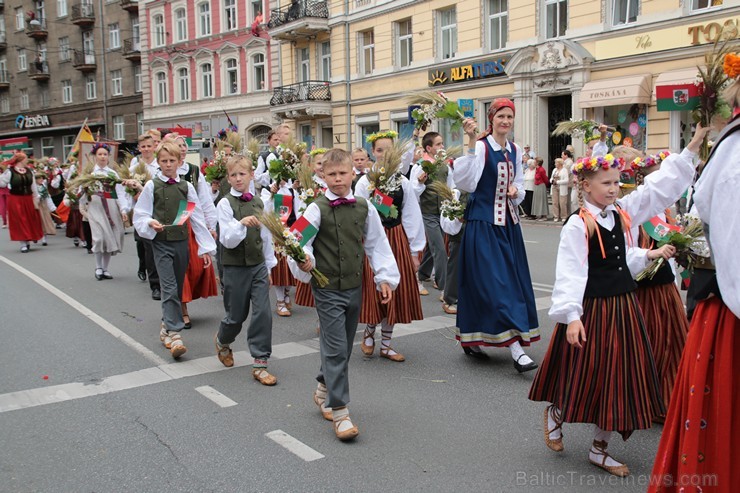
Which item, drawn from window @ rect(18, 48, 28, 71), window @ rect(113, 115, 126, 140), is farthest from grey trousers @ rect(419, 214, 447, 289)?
window @ rect(18, 48, 28, 71)

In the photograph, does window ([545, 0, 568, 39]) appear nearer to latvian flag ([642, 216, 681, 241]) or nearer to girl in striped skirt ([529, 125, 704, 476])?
latvian flag ([642, 216, 681, 241])

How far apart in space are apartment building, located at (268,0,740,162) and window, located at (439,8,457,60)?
0.05 metres

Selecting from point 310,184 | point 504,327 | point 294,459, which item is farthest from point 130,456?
point 504,327

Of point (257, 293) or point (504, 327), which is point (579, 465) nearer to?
point (504, 327)

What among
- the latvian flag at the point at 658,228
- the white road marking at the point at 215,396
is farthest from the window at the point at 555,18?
the white road marking at the point at 215,396

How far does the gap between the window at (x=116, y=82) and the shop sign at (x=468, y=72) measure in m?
30.6

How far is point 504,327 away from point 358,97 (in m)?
27.6

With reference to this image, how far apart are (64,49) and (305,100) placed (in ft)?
105

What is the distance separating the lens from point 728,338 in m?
2.63

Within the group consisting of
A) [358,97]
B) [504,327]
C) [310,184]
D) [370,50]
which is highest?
[370,50]

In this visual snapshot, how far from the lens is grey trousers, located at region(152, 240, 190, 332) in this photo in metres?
6.92

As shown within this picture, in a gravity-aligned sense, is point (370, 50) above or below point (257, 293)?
above

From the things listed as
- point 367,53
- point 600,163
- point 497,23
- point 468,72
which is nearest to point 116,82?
point 367,53

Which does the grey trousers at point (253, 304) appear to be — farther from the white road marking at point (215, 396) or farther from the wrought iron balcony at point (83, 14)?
the wrought iron balcony at point (83, 14)
